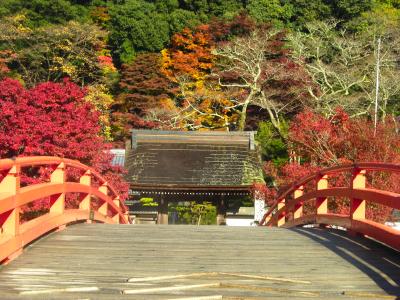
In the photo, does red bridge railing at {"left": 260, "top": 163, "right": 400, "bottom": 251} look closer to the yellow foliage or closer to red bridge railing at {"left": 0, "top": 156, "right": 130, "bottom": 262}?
red bridge railing at {"left": 0, "top": 156, "right": 130, "bottom": 262}

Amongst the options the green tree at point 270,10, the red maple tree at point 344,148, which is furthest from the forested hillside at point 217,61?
A: the red maple tree at point 344,148

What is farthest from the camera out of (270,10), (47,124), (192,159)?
(270,10)

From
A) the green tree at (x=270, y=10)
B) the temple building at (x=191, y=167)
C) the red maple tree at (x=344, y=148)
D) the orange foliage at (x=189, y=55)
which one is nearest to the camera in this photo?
the red maple tree at (x=344, y=148)

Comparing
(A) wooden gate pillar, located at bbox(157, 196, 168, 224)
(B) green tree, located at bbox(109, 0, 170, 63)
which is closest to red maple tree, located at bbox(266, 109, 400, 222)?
(A) wooden gate pillar, located at bbox(157, 196, 168, 224)

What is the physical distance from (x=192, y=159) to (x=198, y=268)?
17.4 metres

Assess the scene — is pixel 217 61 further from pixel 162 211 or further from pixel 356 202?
Result: pixel 356 202

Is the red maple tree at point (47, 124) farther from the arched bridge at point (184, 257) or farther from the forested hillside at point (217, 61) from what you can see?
the forested hillside at point (217, 61)

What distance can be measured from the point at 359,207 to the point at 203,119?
2301 centimetres

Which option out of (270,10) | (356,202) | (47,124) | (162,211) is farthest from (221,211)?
(270,10)

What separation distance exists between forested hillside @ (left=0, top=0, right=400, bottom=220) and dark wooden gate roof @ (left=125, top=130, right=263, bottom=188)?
4.35ft

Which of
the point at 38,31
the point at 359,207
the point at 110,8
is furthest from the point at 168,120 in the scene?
the point at 359,207

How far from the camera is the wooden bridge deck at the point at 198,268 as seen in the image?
4.36 meters

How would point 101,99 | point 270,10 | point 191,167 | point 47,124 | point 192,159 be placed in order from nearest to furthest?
point 47,124 < point 191,167 < point 192,159 < point 101,99 < point 270,10

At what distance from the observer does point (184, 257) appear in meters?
5.77
